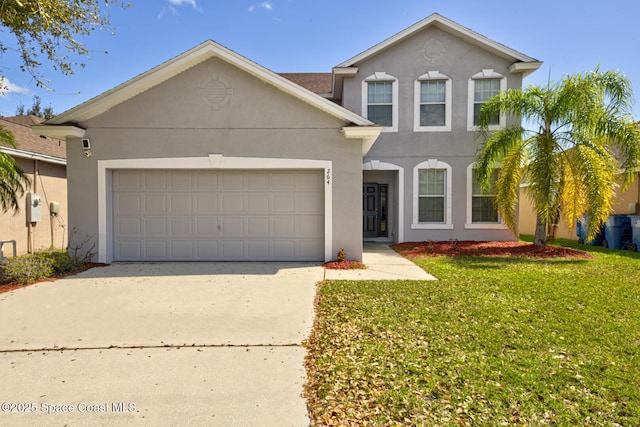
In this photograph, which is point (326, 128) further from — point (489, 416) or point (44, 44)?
point (489, 416)

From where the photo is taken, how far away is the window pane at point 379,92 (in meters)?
12.9

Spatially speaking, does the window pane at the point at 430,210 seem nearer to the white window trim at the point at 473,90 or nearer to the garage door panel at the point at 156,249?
the white window trim at the point at 473,90

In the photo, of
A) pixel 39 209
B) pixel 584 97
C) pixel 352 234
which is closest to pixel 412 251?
pixel 352 234

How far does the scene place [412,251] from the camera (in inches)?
440

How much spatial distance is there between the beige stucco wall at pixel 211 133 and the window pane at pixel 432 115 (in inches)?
203

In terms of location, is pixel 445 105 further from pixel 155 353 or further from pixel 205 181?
pixel 155 353

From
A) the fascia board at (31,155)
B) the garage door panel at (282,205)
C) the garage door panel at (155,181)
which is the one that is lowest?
the garage door panel at (282,205)

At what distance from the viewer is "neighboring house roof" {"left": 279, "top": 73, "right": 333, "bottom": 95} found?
15.8 m

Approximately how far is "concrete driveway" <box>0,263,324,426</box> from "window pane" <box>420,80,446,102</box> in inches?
346

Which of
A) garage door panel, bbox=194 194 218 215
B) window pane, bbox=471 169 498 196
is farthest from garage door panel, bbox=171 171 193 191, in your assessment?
window pane, bbox=471 169 498 196

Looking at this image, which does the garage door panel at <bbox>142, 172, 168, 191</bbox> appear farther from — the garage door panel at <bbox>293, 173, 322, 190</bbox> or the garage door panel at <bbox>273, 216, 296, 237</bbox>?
the garage door panel at <bbox>293, 173, 322, 190</bbox>

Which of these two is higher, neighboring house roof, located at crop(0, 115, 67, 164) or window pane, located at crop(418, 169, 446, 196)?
neighboring house roof, located at crop(0, 115, 67, 164)

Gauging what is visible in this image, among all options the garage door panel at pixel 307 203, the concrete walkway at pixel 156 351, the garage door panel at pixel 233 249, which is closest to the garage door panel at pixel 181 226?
the garage door panel at pixel 233 249

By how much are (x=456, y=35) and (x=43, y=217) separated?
14800mm
